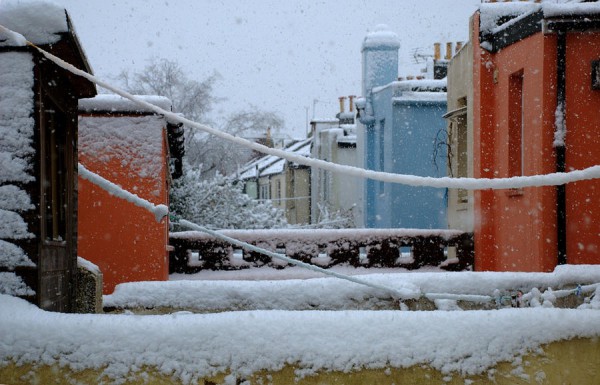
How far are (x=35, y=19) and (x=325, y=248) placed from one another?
24.3 ft

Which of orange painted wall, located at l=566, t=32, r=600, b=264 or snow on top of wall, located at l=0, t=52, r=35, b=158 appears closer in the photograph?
snow on top of wall, located at l=0, t=52, r=35, b=158

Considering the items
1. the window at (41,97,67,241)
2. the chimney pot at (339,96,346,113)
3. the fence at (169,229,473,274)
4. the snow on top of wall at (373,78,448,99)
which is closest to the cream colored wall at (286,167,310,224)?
the chimney pot at (339,96,346,113)

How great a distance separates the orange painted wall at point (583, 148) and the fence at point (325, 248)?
95.2 inches

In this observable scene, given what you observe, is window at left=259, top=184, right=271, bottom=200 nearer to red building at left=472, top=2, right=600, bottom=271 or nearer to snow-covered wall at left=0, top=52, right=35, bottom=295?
red building at left=472, top=2, right=600, bottom=271

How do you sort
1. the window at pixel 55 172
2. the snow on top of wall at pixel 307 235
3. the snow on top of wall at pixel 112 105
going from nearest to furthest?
1. the window at pixel 55 172
2. the snow on top of wall at pixel 112 105
3. the snow on top of wall at pixel 307 235

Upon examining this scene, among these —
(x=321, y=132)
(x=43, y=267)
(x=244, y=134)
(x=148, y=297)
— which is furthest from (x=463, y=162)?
(x=244, y=134)

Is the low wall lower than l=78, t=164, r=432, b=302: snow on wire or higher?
lower

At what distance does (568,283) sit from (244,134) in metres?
30.5

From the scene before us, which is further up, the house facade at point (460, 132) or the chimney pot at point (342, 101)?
the chimney pot at point (342, 101)

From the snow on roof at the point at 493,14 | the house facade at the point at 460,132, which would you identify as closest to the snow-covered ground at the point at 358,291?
the house facade at the point at 460,132

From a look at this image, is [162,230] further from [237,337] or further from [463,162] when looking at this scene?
[463,162]

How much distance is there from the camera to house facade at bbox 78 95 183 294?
25.8ft

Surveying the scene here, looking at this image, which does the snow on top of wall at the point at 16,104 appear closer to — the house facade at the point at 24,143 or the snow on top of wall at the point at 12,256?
the house facade at the point at 24,143

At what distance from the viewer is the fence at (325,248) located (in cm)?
1003
